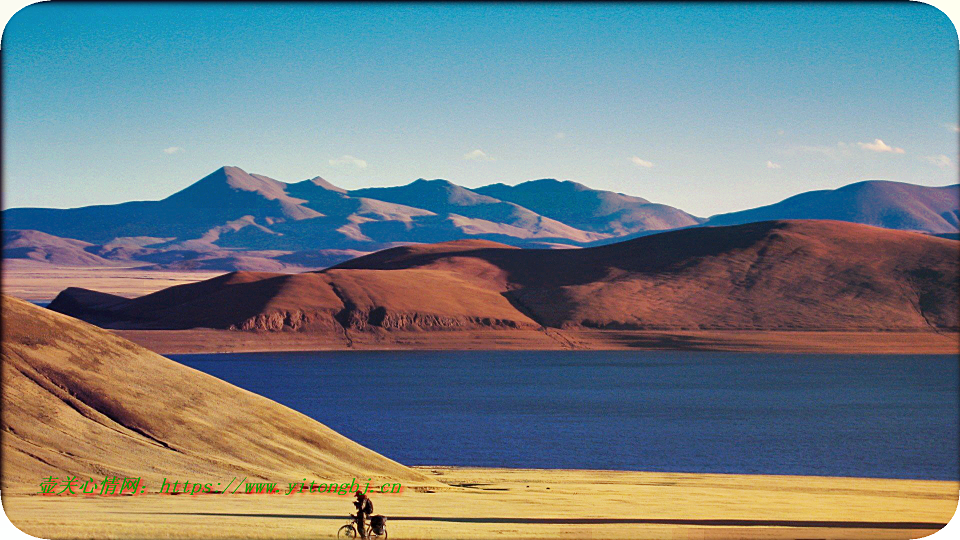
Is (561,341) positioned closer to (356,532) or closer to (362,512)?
(356,532)

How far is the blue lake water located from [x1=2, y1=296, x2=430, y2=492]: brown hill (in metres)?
22.9

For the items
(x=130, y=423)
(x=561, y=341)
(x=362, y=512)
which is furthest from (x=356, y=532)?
(x=561, y=341)

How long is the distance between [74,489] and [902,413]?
8126cm

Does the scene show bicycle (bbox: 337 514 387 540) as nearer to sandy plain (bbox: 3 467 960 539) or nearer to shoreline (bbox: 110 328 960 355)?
sandy plain (bbox: 3 467 960 539)

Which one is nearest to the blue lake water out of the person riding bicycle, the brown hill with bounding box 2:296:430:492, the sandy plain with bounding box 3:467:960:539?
the brown hill with bounding box 2:296:430:492

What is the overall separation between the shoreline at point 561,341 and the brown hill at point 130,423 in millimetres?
127282

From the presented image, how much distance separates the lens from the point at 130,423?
36.4 m

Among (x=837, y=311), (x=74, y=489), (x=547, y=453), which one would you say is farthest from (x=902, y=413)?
(x=837, y=311)

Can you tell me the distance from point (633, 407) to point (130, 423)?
67755mm

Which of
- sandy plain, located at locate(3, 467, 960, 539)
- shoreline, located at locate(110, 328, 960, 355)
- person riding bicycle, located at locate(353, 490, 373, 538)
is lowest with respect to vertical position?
shoreline, located at locate(110, 328, 960, 355)

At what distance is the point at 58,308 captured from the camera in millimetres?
191250

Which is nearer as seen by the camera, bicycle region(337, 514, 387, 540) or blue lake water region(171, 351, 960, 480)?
bicycle region(337, 514, 387, 540)

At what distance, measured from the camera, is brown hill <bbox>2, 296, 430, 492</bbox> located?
32.2 m

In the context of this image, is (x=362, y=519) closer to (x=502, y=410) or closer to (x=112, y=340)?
(x=112, y=340)
